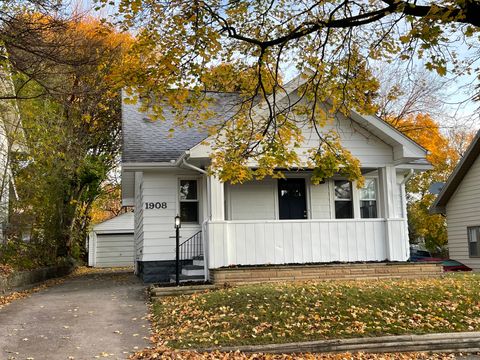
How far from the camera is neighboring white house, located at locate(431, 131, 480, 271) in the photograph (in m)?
20.5

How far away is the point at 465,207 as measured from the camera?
21.5 meters

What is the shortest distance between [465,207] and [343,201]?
8.95m

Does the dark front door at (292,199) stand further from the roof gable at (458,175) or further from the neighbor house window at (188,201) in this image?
the roof gable at (458,175)

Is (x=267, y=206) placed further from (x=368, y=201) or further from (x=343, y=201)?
(x=368, y=201)

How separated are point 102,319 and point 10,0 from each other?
6.40m

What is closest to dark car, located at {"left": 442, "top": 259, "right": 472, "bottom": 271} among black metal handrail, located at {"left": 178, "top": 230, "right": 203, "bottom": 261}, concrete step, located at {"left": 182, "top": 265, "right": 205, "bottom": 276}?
black metal handrail, located at {"left": 178, "top": 230, "right": 203, "bottom": 261}

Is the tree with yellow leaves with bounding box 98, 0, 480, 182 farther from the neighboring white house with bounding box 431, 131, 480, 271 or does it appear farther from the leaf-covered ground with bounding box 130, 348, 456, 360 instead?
the neighboring white house with bounding box 431, 131, 480, 271

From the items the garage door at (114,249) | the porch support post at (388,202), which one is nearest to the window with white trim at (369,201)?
the porch support post at (388,202)

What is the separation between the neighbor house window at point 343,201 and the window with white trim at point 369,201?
1.26 feet

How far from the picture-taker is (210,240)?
497 inches

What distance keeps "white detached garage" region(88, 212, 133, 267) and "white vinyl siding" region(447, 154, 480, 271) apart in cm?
1915

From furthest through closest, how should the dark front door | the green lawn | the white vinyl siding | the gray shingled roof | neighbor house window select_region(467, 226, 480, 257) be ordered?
neighbor house window select_region(467, 226, 480, 257)
the white vinyl siding
the dark front door
the gray shingled roof
the green lawn

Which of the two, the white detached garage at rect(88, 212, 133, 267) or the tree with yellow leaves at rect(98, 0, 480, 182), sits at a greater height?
the tree with yellow leaves at rect(98, 0, 480, 182)

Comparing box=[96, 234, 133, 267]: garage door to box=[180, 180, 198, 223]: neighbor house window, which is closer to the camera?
box=[180, 180, 198, 223]: neighbor house window
